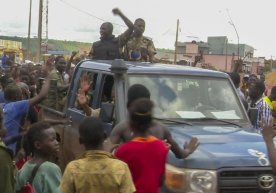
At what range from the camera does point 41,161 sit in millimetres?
3936

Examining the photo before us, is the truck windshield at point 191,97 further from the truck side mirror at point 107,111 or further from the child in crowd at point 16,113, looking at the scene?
the child in crowd at point 16,113

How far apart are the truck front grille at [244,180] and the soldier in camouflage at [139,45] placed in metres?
3.99

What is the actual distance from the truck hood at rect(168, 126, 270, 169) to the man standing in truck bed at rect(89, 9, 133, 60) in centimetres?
324

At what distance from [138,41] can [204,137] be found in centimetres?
379

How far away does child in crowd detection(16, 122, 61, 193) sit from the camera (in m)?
3.75

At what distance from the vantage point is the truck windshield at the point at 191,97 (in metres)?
5.53

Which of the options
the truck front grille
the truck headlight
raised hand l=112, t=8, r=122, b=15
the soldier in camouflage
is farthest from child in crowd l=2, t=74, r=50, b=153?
the soldier in camouflage

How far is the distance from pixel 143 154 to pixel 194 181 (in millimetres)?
736

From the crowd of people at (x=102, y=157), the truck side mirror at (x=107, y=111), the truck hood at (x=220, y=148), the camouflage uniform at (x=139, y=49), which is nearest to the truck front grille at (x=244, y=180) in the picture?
the truck hood at (x=220, y=148)

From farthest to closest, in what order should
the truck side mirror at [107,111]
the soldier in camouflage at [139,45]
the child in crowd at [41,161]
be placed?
the soldier in camouflage at [139,45] → the truck side mirror at [107,111] → the child in crowd at [41,161]

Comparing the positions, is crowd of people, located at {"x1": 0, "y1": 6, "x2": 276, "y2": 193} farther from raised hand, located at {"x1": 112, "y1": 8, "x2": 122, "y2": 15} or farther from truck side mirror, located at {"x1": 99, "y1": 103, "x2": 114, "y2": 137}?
raised hand, located at {"x1": 112, "y1": 8, "x2": 122, "y2": 15}

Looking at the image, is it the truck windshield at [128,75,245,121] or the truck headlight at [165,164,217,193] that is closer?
the truck headlight at [165,164,217,193]

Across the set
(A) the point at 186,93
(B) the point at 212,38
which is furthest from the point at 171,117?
(B) the point at 212,38

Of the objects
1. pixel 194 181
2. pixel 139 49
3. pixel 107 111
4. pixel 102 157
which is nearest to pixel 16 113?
pixel 107 111
